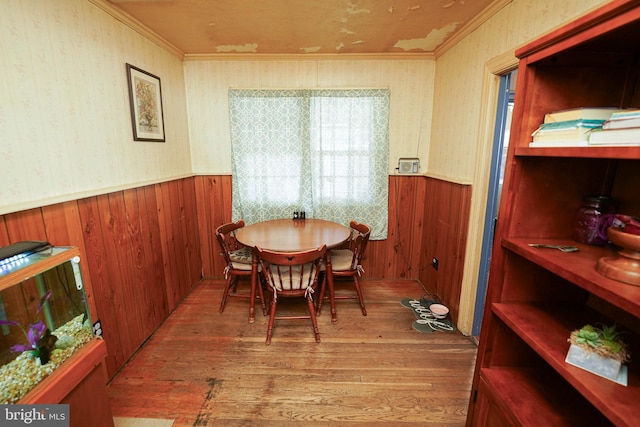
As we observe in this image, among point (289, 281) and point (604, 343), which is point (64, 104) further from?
point (604, 343)

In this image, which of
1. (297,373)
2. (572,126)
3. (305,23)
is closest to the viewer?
(572,126)

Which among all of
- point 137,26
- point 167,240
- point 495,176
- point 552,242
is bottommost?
point 167,240

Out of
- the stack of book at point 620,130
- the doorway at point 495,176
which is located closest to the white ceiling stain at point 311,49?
the doorway at point 495,176

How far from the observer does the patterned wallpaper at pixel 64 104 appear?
1313mm

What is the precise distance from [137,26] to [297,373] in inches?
112

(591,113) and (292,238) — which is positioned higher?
(591,113)

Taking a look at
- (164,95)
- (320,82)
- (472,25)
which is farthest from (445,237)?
(164,95)

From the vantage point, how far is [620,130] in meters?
0.78

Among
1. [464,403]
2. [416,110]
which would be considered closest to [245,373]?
[464,403]

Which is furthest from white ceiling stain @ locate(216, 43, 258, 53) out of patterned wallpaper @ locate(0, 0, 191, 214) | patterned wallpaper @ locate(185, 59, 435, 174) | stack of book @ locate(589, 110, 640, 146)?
stack of book @ locate(589, 110, 640, 146)

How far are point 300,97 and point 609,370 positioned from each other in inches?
116

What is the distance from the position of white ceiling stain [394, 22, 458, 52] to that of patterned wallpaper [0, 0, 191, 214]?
2273 millimetres

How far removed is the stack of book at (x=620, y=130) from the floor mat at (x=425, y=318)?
200cm

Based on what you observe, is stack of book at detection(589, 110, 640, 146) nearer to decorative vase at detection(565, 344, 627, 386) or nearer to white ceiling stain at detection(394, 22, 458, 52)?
decorative vase at detection(565, 344, 627, 386)
